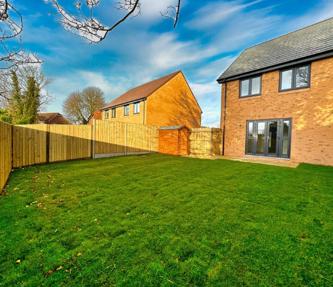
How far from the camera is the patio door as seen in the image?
10508 mm

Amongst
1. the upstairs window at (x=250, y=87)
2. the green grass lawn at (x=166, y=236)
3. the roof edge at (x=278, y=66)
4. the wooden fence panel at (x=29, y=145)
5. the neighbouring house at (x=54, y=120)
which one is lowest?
the green grass lawn at (x=166, y=236)

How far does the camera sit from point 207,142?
45.5ft

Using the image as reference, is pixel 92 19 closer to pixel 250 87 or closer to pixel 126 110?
pixel 250 87

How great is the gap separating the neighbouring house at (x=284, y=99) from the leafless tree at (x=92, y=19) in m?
10.3

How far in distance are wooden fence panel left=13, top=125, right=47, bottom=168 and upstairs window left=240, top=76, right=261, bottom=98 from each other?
12.5 metres

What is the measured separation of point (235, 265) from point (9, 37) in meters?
4.32

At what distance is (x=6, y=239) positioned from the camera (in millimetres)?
2801

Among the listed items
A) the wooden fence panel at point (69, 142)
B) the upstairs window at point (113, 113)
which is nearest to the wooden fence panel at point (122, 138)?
the wooden fence panel at point (69, 142)

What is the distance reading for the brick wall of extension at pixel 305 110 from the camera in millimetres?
9094

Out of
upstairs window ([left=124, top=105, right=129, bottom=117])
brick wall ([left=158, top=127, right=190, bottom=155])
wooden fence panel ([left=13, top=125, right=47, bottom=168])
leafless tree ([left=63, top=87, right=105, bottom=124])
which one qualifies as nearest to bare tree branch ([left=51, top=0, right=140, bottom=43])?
wooden fence panel ([left=13, top=125, right=47, bottom=168])

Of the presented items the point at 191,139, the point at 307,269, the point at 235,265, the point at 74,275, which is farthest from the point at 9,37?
the point at 191,139

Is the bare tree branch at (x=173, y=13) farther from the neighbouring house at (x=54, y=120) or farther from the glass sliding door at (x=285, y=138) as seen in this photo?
the neighbouring house at (x=54, y=120)

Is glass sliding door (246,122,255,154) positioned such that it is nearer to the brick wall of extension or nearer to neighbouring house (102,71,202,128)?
the brick wall of extension

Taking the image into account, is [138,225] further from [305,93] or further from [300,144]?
[305,93]
